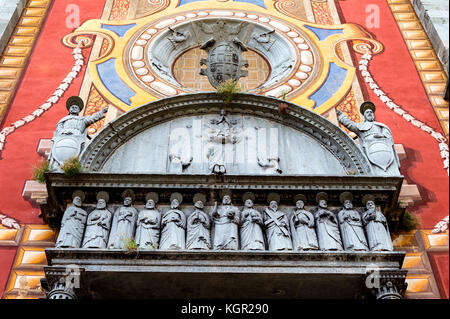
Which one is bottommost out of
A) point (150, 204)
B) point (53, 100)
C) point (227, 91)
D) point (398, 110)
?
point (150, 204)

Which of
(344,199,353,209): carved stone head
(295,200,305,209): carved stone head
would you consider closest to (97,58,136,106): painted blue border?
(295,200,305,209): carved stone head

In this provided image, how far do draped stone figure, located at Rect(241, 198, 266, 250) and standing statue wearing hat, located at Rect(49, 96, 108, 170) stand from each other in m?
2.87

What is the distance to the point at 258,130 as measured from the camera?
44.1 feet

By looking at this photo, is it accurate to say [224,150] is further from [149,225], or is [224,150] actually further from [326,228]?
[326,228]

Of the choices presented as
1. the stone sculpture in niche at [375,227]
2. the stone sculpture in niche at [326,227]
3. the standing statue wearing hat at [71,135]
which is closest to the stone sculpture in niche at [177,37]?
the standing statue wearing hat at [71,135]

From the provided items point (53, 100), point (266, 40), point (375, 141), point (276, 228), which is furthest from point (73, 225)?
point (266, 40)

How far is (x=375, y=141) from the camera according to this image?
42.1 feet

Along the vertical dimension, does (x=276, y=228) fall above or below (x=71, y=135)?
below

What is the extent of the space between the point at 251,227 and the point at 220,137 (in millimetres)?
2318

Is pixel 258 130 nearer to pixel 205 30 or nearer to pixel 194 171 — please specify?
pixel 194 171

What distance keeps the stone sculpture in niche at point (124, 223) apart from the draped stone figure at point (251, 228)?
5.24 ft

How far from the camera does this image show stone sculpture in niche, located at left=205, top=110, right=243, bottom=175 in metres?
12.8

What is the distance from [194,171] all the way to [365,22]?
7044 millimetres

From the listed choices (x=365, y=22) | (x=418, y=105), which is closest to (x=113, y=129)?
(x=418, y=105)
